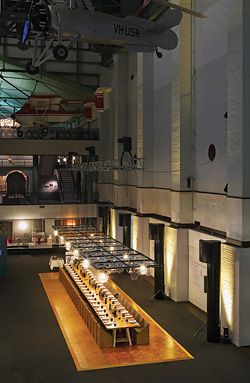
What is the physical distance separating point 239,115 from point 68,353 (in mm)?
7418

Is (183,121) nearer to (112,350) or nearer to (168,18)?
(168,18)

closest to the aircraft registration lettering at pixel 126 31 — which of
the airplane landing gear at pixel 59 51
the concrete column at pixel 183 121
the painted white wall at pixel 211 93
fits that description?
the airplane landing gear at pixel 59 51

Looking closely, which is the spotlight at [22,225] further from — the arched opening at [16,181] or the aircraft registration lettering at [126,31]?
the aircraft registration lettering at [126,31]

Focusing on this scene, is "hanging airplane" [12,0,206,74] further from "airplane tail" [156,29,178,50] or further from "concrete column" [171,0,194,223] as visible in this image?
"concrete column" [171,0,194,223]

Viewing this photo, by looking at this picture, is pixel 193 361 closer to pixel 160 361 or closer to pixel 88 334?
pixel 160 361

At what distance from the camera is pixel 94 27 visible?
36.2 feet

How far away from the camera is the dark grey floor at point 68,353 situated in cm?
1056

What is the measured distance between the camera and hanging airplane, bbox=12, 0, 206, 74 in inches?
420

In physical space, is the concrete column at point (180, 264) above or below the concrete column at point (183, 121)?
below

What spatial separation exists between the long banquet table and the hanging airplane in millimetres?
6842

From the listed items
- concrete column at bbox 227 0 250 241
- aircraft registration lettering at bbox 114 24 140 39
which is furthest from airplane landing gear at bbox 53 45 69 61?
concrete column at bbox 227 0 250 241

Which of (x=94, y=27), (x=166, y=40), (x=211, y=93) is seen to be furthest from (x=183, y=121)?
(x=94, y=27)

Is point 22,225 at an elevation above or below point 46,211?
below

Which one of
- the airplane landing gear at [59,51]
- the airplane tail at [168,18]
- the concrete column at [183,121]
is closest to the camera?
the airplane landing gear at [59,51]
